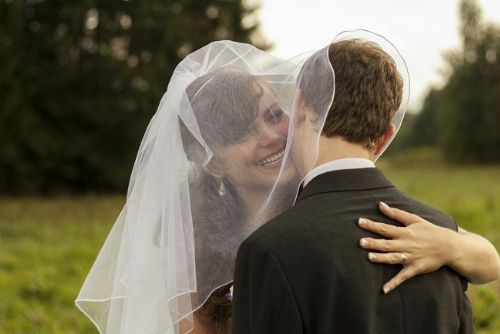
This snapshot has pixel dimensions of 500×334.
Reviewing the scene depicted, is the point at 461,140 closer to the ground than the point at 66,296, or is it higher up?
closer to the ground

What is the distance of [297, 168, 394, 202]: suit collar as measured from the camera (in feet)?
5.75

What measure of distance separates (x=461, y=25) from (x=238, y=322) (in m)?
48.1

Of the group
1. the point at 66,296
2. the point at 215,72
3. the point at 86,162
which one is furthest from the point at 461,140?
the point at 215,72

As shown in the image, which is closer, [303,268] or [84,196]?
[303,268]

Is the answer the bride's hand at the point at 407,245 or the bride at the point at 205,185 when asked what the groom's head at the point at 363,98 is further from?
the bride at the point at 205,185

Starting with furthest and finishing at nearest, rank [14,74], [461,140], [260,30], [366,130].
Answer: [461,140], [260,30], [14,74], [366,130]

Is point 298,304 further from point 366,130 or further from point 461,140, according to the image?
point 461,140

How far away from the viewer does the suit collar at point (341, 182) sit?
1754 millimetres

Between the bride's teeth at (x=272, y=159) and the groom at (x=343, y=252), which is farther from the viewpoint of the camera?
the bride's teeth at (x=272, y=159)

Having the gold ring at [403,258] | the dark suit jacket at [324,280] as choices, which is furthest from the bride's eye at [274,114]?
the gold ring at [403,258]

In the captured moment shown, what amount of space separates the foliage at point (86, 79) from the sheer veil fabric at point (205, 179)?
67.0 ft

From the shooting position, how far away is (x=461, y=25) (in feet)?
152

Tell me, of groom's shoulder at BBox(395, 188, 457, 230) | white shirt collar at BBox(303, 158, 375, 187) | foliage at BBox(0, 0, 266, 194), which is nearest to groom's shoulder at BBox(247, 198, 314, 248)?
white shirt collar at BBox(303, 158, 375, 187)

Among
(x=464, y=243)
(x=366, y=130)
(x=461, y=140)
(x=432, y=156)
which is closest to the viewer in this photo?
(x=366, y=130)
